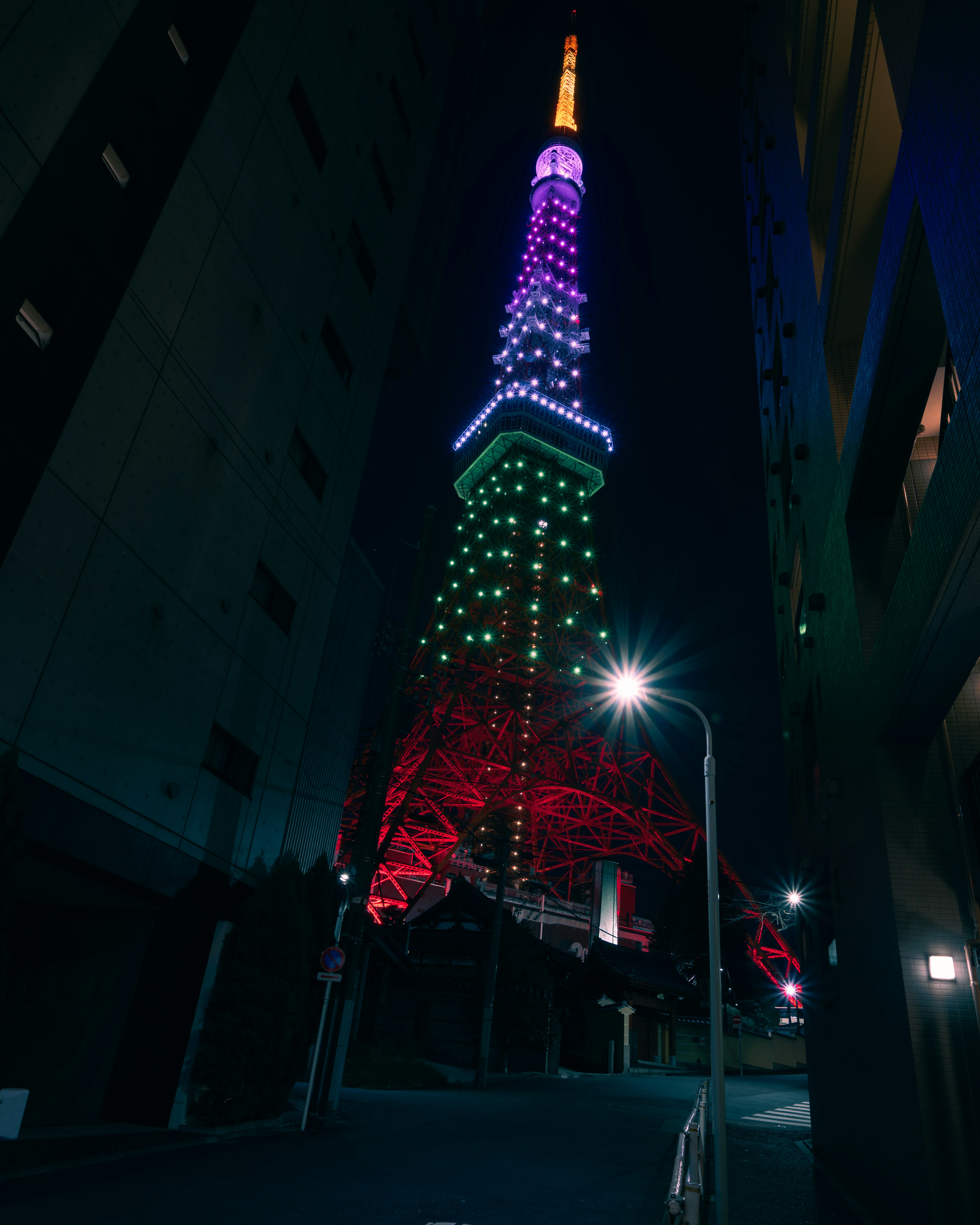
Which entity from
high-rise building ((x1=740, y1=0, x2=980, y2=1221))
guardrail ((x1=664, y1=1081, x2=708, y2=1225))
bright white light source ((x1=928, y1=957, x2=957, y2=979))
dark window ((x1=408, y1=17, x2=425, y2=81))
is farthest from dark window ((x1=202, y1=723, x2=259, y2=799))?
dark window ((x1=408, y1=17, x2=425, y2=81))

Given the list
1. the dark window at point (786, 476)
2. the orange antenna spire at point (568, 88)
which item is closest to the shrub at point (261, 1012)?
the dark window at point (786, 476)

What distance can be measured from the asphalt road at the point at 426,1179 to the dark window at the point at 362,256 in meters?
19.2

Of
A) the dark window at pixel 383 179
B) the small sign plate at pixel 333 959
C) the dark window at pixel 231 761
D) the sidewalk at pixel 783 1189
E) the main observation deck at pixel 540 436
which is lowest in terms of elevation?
the sidewalk at pixel 783 1189

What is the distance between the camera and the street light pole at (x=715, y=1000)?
21.2 ft

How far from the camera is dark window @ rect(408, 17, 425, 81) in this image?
23.4 meters

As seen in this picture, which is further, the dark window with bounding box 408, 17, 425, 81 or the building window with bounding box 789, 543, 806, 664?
the dark window with bounding box 408, 17, 425, 81

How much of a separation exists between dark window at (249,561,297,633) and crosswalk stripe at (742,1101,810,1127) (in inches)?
710

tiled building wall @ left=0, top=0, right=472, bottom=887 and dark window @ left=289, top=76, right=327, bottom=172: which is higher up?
dark window @ left=289, top=76, right=327, bottom=172

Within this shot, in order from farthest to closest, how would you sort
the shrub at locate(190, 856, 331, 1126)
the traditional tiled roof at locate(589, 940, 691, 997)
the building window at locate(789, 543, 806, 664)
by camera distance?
the traditional tiled roof at locate(589, 940, 691, 997) < the building window at locate(789, 543, 806, 664) < the shrub at locate(190, 856, 331, 1126)

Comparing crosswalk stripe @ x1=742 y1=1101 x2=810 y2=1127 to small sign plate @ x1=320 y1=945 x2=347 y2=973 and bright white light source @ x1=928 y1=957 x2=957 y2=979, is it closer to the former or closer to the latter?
small sign plate @ x1=320 y1=945 x2=347 y2=973

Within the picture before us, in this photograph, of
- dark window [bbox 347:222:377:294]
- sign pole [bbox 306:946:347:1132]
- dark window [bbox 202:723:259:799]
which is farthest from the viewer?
dark window [bbox 347:222:377:294]

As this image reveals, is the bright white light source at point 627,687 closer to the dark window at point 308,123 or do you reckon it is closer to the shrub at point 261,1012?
the shrub at point 261,1012

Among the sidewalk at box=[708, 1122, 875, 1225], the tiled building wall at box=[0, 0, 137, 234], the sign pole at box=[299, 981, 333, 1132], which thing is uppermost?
the tiled building wall at box=[0, 0, 137, 234]

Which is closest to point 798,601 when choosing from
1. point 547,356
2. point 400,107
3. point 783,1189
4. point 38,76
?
point 783,1189
